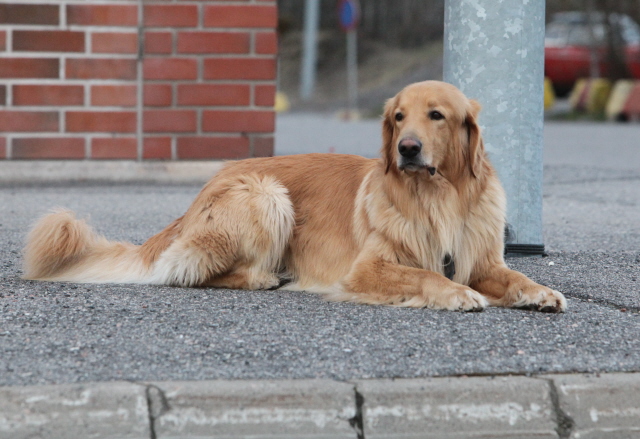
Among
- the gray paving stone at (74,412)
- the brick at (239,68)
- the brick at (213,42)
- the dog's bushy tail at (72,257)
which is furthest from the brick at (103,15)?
the gray paving stone at (74,412)

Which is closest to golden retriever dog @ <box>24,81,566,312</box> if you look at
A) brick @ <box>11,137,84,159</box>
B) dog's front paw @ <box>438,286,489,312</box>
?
dog's front paw @ <box>438,286,489,312</box>

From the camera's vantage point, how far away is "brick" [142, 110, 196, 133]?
9078 mm

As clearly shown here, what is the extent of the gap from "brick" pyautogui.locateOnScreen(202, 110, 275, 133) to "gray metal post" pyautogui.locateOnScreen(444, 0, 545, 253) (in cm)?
375

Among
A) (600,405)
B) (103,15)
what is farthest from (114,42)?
(600,405)

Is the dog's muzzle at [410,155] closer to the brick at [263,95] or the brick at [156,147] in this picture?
the brick at [263,95]

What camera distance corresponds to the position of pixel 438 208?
15.2 ft

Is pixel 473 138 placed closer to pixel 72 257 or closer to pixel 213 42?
pixel 72 257

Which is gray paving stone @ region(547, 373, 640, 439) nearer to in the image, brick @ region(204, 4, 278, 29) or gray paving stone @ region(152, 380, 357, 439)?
gray paving stone @ region(152, 380, 357, 439)

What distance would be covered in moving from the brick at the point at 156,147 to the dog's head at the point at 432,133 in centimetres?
478

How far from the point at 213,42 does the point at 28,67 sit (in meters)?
1.73

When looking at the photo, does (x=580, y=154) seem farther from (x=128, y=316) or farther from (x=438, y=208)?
(x=128, y=316)

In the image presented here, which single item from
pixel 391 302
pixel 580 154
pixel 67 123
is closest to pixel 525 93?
pixel 391 302

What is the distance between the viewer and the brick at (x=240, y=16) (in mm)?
9062

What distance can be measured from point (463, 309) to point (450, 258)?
0.47 meters
